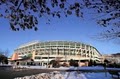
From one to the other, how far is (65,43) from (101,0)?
153 meters

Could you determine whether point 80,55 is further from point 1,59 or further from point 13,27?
point 13,27

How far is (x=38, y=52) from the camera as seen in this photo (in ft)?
532

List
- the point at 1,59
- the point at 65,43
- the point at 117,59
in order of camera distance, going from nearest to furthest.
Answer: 1. the point at 1,59
2. the point at 117,59
3. the point at 65,43

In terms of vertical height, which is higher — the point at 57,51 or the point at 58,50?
the point at 58,50

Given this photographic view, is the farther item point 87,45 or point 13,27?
point 87,45

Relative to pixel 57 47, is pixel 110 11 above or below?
below

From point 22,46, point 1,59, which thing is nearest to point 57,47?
point 22,46

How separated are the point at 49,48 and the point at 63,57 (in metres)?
15.3

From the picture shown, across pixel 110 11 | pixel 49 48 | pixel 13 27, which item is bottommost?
pixel 13 27

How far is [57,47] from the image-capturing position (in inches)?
6255

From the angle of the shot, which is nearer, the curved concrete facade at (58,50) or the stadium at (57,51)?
the stadium at (57,51)

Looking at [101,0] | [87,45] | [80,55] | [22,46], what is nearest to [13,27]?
[101,0]

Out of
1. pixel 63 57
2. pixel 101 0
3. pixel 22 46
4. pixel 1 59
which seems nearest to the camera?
pixel 101 0

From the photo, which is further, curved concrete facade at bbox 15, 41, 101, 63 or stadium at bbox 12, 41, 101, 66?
curved concrete facade at bbox 15, 41, 101, 63
